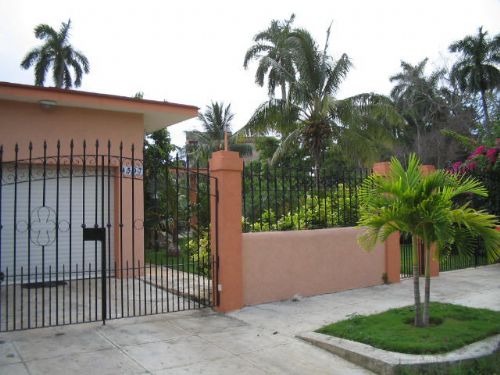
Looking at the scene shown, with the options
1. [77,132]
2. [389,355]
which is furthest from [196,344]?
[77,132]

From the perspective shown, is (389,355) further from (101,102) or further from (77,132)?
(77,132)

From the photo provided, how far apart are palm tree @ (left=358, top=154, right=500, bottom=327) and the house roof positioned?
229 inches

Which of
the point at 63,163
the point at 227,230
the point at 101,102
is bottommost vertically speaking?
the point at 227,230

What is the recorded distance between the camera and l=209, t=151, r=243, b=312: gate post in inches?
281

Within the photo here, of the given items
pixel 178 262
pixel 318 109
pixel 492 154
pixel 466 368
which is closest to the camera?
pixel 466 368

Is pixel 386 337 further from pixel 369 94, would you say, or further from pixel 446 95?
pixel 446 95

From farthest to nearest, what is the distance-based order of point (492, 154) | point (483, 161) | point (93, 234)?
point (483, 161) < point (492, 154) < point (93, 234)

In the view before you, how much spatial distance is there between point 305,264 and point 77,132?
5749 millimetres

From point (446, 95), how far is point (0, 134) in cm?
3372

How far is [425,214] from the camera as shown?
552 centimetres

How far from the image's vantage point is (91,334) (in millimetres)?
5820

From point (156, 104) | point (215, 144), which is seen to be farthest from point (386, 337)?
point (215, 144)

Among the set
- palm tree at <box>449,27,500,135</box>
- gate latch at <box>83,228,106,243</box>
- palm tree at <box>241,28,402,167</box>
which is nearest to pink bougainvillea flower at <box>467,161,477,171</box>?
palm tree at <box>241,28,402,167</box>

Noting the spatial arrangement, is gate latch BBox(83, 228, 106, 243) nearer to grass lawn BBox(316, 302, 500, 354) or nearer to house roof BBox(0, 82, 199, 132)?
grass lawn BBox(316, 302, 500, 354)
